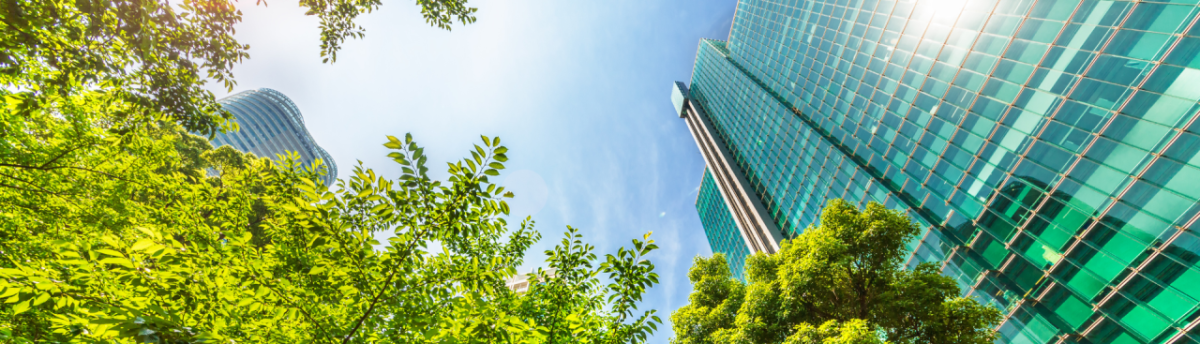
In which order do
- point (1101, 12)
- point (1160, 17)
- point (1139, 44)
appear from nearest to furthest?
point (1160, 17), point (1139, 44), point (1101, 12)

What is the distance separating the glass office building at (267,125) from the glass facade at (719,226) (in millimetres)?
81790

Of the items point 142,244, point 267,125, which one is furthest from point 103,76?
point 267,125

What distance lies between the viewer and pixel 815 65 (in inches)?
1278

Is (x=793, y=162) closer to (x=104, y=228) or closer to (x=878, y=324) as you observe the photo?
(x=878, y=324)

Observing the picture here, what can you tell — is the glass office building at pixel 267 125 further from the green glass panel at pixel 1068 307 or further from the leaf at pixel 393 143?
the green glass panel at pixel 1068 307

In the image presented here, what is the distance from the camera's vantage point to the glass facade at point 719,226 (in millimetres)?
45281

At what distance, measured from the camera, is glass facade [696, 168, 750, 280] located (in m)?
45.3

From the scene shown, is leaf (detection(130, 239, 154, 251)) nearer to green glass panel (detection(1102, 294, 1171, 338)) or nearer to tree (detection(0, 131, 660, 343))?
tree (detection(0, 131, 660, 343))

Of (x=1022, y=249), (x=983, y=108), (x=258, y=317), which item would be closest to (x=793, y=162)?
(x=983, y=108)

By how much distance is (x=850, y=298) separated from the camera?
10.6 m

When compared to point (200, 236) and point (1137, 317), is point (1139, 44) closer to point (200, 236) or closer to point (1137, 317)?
point (1137, 317)

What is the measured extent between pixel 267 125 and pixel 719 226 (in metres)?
109

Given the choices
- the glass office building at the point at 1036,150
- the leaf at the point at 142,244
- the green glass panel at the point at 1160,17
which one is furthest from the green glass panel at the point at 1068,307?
the leaf at the point at 142,244

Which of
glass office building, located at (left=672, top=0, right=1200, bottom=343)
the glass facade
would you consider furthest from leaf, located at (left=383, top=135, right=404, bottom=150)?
the glass facade
